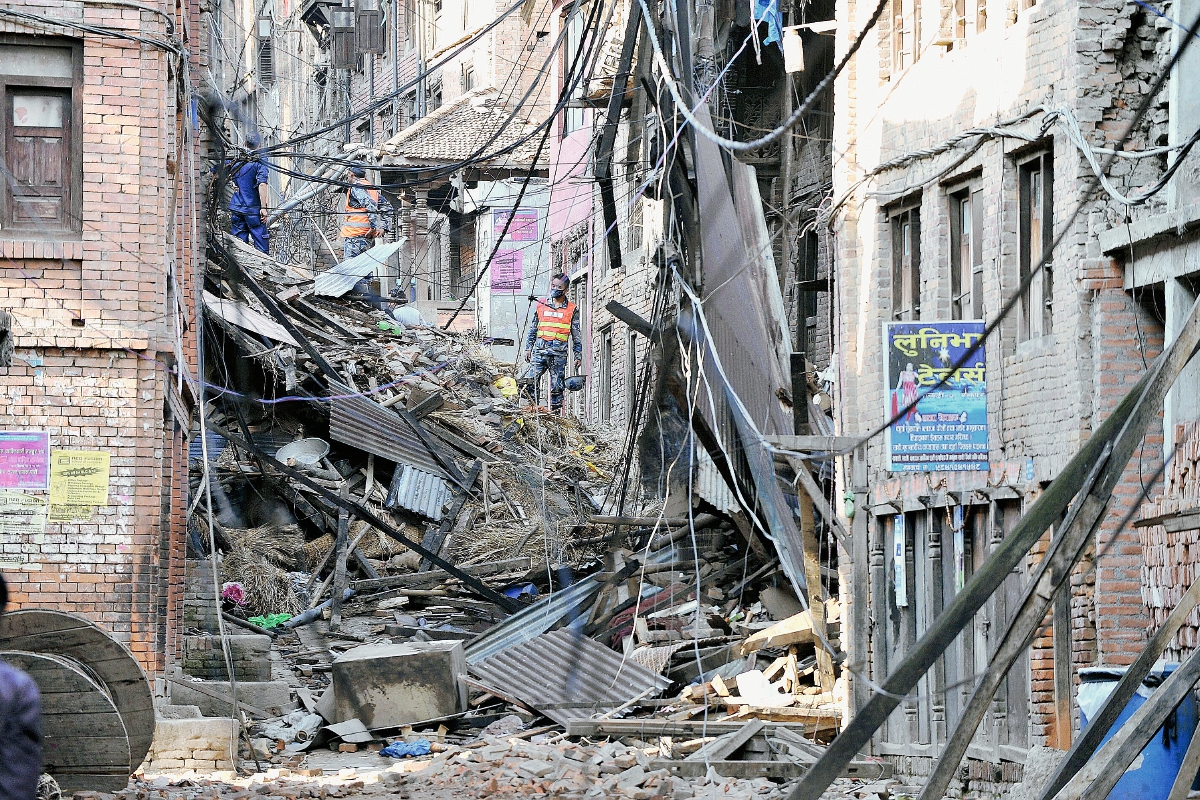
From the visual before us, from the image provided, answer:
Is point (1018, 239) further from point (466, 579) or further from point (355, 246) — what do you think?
point (355, 246)

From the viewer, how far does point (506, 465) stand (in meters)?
28.0

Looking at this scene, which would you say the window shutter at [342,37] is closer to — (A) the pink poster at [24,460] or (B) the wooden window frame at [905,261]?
(B) the wooden window frame at [905,261]

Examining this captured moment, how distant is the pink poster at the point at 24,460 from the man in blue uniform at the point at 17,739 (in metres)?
9.95

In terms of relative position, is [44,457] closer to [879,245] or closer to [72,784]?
[72,784]

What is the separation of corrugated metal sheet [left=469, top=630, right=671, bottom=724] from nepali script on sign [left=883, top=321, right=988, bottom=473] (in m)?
5.23

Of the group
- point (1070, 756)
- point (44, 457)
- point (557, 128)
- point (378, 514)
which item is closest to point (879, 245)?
point (44, 457)

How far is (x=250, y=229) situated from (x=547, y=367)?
6.57 m

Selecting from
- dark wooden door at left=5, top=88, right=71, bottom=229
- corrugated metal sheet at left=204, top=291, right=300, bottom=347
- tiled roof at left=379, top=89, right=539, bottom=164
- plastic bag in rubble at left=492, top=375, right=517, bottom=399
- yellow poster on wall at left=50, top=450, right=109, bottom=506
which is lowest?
yellow poster on wall at left=50, top=450, right=109, bottom=506

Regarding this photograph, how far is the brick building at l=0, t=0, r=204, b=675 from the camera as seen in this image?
49.2 feet

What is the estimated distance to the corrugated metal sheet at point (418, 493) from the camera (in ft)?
88.8

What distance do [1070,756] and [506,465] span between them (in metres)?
20.2

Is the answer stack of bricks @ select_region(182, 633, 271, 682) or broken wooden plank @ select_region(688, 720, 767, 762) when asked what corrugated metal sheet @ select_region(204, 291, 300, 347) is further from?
broken wooden plank @ select_region(688, 720, 767, 762)

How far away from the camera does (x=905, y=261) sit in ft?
57.6

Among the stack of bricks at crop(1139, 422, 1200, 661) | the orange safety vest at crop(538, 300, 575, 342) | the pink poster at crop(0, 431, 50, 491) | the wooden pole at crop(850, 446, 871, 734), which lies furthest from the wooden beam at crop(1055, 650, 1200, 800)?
the orange safety vest at crop(538, 300, 575, 342)
